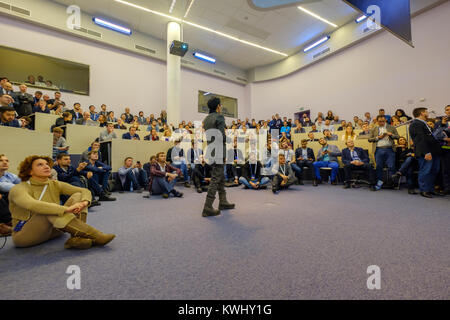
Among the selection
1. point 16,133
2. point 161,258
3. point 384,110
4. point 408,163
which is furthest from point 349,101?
point 16,133

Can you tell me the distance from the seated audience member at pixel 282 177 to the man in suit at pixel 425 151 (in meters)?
2.06

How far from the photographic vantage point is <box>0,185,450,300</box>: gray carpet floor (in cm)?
97

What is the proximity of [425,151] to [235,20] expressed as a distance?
7.17 m

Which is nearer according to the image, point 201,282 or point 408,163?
point 201,282

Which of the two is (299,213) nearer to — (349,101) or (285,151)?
(285,151)

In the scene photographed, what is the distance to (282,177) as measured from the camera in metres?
4.02

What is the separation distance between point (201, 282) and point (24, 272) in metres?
1.06

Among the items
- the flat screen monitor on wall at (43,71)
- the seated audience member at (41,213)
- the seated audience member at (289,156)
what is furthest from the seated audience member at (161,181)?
the flat screen monitor on wall at (43,71)

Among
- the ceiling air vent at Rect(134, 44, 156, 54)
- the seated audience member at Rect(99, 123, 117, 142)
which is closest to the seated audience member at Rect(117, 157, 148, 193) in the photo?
the seated audience member at Rect(99, 123, 117, 142)

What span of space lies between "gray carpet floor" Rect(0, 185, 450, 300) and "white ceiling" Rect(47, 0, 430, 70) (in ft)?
24.1

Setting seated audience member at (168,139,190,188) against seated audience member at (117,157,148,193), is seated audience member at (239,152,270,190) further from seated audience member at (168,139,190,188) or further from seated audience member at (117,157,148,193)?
seated audience member at (117,157,148,193)

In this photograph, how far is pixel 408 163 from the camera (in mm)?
3752
